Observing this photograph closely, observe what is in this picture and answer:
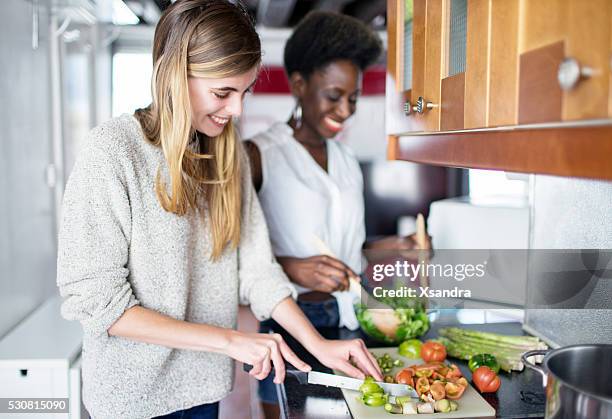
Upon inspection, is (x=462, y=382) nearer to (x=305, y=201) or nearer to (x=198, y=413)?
(x=198, y=413)

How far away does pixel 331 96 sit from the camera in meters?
1.76

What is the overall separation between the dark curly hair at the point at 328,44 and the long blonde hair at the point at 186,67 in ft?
1.92

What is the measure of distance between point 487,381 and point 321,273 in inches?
20.4

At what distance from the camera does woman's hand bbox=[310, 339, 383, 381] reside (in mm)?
1191

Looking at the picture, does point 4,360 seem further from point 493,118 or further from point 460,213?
point 460,213

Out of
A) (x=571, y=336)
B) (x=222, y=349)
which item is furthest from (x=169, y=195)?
(x=571, y=336)

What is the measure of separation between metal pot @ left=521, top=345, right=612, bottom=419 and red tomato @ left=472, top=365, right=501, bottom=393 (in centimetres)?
30

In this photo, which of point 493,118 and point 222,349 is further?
point 222,349

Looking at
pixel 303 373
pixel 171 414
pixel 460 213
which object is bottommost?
pixel 171 414

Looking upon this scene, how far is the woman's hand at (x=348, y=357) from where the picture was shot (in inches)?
46.9

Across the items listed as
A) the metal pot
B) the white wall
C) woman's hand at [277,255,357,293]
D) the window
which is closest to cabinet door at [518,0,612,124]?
the metal pot

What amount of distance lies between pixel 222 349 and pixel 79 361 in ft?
1.68

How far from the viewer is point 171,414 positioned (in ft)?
4.05

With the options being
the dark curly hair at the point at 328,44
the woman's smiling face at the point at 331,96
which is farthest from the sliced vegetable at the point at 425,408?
the dark curly hair at the point at 328,44
